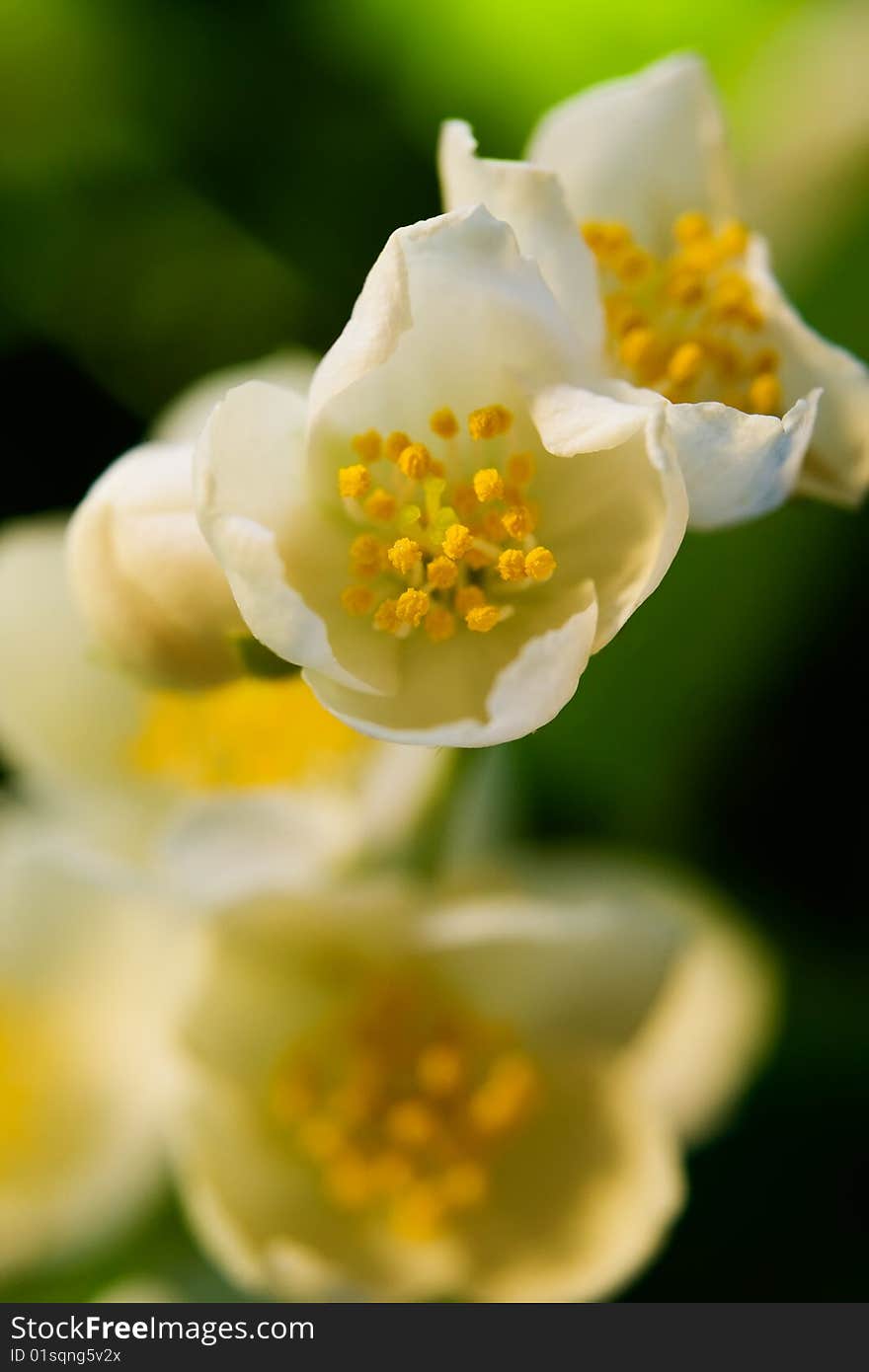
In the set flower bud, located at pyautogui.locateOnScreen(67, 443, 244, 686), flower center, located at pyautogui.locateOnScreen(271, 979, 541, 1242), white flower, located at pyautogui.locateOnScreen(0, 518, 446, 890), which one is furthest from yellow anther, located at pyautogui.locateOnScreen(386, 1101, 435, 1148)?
flower bud, located at pyautogui.locateOnScreen(67, 443, 244, 686)

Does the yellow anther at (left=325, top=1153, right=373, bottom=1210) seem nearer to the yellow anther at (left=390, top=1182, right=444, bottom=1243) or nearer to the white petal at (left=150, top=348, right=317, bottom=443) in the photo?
the yellow anther at (left=390, top=1182, right=444, bottom=1243)

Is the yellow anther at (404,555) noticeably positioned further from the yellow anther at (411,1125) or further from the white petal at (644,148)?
the yellow anther at (411,1125)

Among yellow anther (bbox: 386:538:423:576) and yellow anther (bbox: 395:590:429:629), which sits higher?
yellow anther (bbox: 386:538:423:576)

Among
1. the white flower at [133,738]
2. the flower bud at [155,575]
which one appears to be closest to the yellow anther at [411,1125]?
the white flower at [133,738]

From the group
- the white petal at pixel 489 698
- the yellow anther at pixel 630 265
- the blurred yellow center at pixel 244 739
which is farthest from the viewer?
the blurred yellow center at pixel 244 739

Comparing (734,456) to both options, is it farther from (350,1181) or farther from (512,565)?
(350,1181)

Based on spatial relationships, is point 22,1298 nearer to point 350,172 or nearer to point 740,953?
point 740,953

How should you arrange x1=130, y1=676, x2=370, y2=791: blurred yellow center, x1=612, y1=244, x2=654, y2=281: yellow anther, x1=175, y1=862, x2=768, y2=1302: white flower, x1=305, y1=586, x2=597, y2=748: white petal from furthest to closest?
1. x1=130, y1=676, x2=370, y2=791: blurred yellow center
2. x1=175, y1=862, x2=768, y2=1302: white flower
3. x1=612, y1=244, x2=654, y2=281: yellow anther
4. x1=305, y1=586, x2=597, y2=748: white petal
